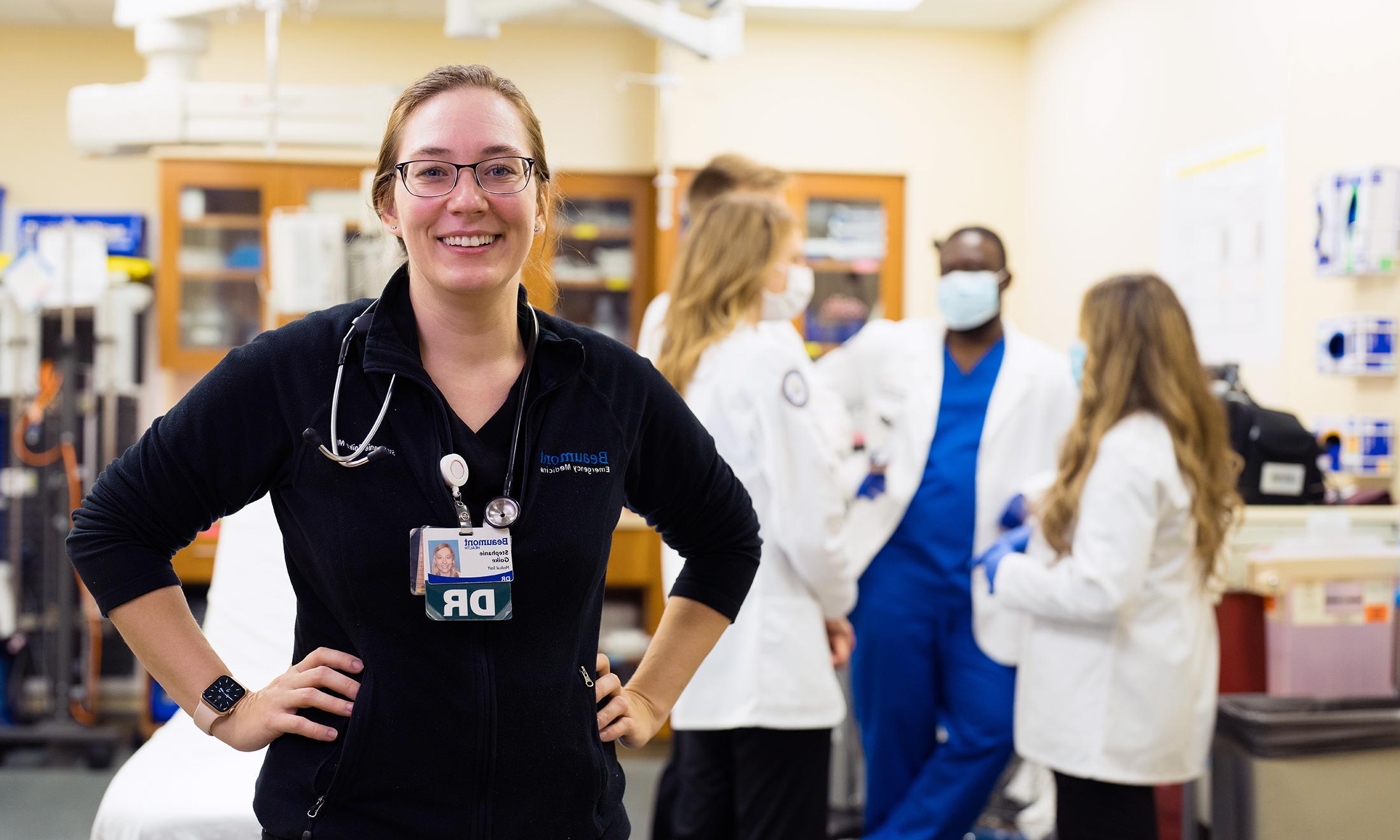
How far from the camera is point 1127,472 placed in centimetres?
225

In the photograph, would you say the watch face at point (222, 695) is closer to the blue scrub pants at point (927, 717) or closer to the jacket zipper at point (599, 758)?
the jacket zipper at point (599, 758)

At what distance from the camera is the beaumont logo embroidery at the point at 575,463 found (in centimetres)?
117

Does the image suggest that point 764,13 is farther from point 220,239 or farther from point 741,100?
point 220,239

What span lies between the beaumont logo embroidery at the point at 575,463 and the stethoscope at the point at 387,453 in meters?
0.03

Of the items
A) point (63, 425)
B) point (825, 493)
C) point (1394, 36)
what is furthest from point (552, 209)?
point (63, 425)

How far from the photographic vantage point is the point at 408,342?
1184 mm

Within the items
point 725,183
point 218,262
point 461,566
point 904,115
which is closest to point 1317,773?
point 725,183

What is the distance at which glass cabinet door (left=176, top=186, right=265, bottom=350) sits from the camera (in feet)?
16.9

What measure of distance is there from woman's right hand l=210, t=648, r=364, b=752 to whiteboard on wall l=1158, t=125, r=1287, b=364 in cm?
306

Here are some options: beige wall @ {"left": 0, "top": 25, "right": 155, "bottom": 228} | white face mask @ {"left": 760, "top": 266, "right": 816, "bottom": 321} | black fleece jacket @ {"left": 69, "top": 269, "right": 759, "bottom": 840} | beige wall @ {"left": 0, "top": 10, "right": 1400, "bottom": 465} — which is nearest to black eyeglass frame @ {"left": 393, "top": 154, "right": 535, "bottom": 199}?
black fleece jacket @ {"left": 69, "top": 269, "right": 759, "bottom": 840}

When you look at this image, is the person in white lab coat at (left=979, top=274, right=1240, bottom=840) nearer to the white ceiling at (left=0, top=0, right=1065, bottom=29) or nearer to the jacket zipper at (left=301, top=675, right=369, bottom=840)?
the jacket zipper at (left=301, top=675, right=369, bottom=840)

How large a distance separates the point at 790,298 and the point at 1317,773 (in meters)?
1.40

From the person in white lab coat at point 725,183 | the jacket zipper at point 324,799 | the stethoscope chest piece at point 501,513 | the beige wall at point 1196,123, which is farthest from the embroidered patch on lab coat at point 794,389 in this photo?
the beige wall at point 1196,123

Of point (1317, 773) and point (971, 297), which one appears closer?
point (1317, 773)
